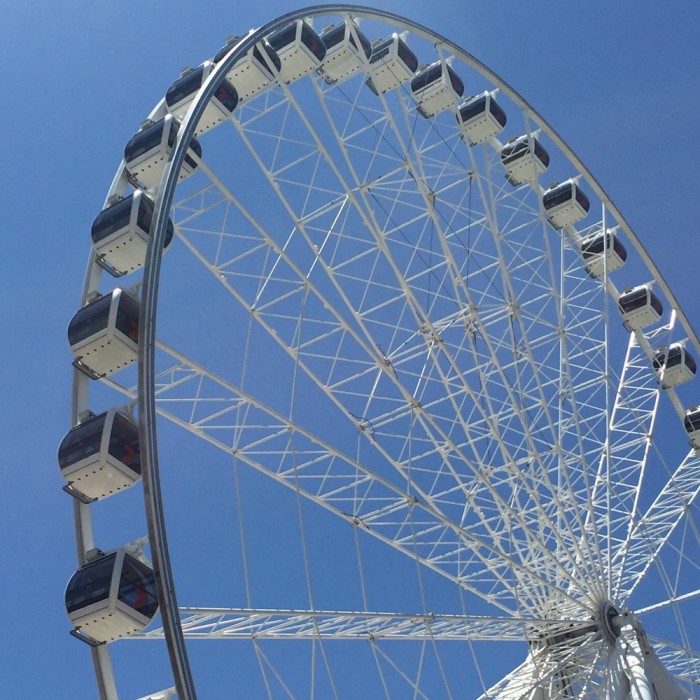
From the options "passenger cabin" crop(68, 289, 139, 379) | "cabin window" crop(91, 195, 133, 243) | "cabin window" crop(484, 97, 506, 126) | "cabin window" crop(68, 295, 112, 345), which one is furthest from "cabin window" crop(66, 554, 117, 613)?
"cabin window" crop(484, 97, 506, 126)

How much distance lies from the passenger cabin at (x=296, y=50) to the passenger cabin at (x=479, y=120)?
5.57 metres

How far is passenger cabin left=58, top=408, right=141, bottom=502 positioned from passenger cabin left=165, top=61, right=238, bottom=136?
6382 millimetres

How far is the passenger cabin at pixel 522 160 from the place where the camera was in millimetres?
27656

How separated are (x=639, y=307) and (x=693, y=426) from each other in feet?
13.7

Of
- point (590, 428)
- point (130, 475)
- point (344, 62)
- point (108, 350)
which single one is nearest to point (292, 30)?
point (344, 62)

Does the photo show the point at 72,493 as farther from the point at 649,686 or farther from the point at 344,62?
the point at 649,686

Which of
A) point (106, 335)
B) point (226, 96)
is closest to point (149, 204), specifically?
point (106, 335)

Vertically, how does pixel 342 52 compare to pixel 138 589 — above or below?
above

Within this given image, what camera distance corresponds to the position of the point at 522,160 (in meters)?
27.8

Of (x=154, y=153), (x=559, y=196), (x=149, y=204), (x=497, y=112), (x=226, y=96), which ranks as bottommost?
(x=149, y=204)

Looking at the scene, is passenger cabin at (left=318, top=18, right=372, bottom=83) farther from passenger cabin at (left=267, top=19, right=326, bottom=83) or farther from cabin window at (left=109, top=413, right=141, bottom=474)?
cabin window at (left=109, top=413, right=141, bottom=474)

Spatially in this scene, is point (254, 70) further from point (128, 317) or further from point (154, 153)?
point (128, 317)

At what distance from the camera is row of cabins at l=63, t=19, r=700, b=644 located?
13070 mm

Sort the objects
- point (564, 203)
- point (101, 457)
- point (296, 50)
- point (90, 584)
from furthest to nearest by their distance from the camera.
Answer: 1. point (564, 203)
2. point (296, 50)
3. point (101, 457)
4. point (90, 584)
